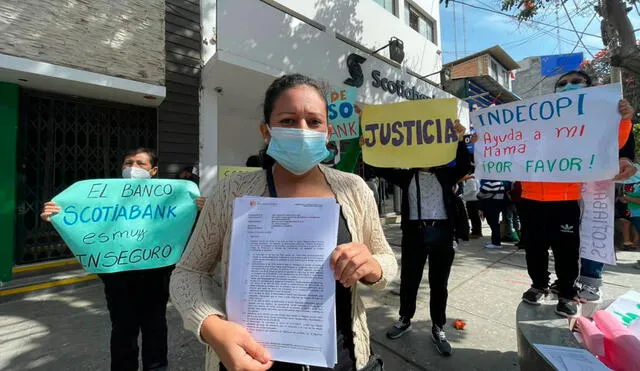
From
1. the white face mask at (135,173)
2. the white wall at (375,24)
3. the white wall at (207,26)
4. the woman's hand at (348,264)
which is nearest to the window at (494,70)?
the white wall at (375,24)

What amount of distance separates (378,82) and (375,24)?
2.10 meters

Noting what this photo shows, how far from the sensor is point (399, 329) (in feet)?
9.55

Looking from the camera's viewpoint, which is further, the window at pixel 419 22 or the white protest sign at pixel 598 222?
the window at pixel 419 22

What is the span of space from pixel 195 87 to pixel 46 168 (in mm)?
2605

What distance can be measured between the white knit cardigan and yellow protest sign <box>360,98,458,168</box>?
1.66 m

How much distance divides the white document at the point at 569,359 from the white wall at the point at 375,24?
24.6 ft

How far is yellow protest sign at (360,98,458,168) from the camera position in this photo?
2691 mm

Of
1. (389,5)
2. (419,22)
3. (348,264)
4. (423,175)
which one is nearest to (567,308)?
(423,175)

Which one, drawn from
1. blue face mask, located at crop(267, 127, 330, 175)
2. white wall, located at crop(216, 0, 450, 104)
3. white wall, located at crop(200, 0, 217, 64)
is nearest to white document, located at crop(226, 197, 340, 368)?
blue face mask, located at crop(267, 127, 330, 175)

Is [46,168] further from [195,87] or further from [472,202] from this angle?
[472,202]

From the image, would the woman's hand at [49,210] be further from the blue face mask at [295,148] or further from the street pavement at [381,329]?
the blue face mask at [295,148]

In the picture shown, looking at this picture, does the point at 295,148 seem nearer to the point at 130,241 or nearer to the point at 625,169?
the point at 130,241

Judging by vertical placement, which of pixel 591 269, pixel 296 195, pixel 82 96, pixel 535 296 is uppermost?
pixel 82 96

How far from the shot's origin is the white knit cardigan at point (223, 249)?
1.01 meters
